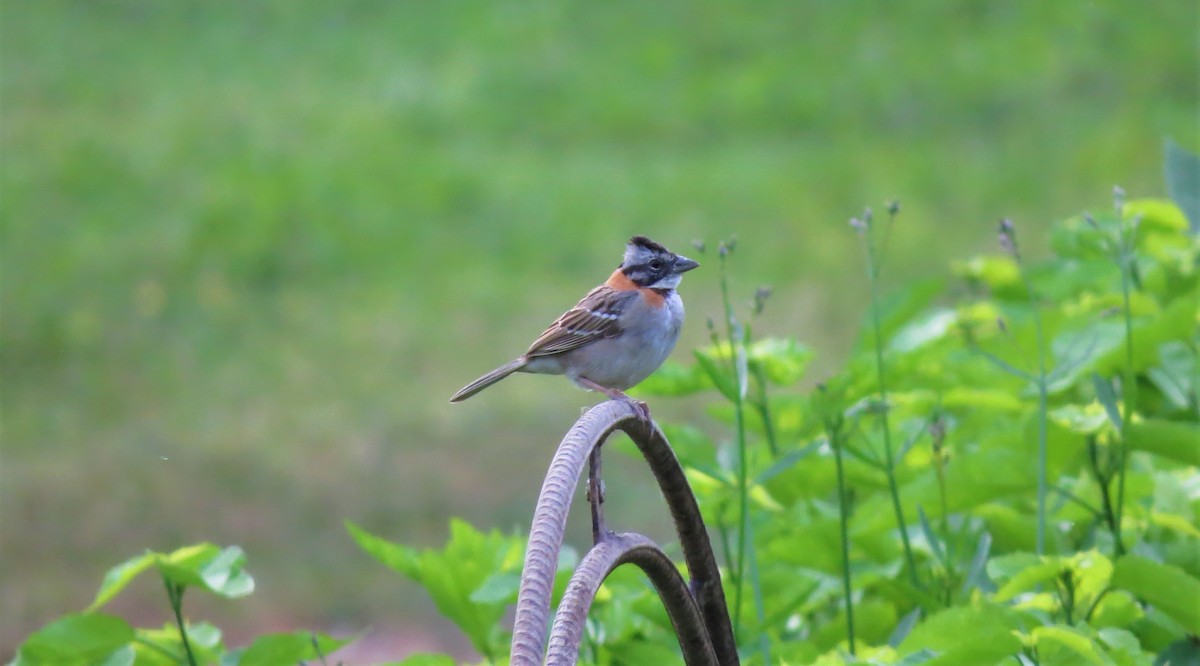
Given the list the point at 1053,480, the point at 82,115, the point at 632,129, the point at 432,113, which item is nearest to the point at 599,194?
the point at 632,129

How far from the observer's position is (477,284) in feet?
26.1

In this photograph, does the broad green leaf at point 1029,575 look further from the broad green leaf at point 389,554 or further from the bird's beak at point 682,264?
the bird's beak at point 682,264

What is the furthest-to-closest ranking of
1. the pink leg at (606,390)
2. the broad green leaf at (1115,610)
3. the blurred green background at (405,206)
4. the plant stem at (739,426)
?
the blurred green background at (405,206), the pink leg at (606,390), the plant stem at (739,426), the broad green leaf at (1115,610)

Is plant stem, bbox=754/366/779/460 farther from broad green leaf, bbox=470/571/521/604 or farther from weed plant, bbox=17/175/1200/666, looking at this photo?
broad green leaf, bbox=470/571/521/604

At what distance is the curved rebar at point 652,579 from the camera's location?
1360 mm

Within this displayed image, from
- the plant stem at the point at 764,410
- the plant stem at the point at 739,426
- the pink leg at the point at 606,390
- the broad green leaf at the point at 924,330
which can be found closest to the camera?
the plant stem at the point at 739,426

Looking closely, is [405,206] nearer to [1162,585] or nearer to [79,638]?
[79,638]

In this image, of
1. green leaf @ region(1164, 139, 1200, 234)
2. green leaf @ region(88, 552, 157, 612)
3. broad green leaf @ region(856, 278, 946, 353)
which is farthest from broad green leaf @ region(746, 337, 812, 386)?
green leaf @ region(1164, 139, 1200, 234)

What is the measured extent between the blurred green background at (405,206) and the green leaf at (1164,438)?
3.39 metres

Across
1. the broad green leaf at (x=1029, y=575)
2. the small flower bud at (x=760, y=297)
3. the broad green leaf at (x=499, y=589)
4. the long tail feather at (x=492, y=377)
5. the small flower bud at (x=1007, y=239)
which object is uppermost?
the small flower bud at (x=1007, y=239)

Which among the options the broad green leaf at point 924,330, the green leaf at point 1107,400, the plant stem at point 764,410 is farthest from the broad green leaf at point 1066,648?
the broad green leaf at point 924,330

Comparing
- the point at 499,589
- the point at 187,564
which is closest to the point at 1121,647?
the point at 499,589

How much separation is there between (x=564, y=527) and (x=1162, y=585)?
72 cm

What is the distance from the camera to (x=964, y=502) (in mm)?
2039
